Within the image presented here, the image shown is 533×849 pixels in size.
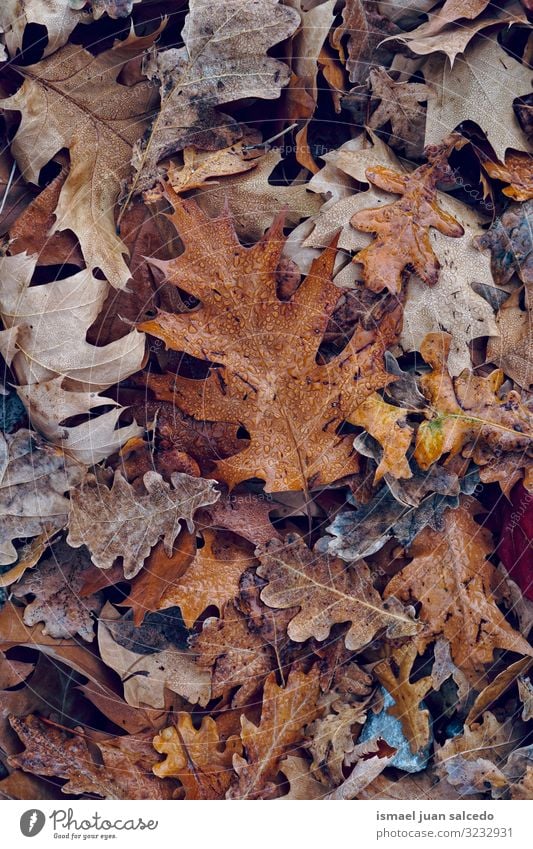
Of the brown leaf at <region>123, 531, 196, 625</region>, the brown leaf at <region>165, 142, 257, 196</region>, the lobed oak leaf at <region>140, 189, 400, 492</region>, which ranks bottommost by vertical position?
the brown leaf at <region>123, 531, 196, 625</region>

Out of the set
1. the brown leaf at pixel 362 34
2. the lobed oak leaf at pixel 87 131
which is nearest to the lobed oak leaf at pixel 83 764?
the lobed oak leaf at pixel 87 131

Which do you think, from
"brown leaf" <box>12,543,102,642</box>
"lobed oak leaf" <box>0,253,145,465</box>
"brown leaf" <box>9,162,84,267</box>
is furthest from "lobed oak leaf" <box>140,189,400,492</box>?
"brown leaf" <box>12,543,102,642</box>

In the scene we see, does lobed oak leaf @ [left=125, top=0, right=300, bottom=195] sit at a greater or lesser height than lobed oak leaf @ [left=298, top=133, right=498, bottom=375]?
greater

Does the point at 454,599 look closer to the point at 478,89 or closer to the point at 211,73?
the point at 478,89

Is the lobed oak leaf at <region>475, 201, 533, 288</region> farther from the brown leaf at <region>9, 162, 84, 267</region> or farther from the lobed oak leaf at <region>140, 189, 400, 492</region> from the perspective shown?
the brown leaf at <region>9, 162, 84, 267</region>

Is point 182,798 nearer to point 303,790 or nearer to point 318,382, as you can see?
point 303,790

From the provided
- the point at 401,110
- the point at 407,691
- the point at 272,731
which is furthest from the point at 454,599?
the point at 401,110

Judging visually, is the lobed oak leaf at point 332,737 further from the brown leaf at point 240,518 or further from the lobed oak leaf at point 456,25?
the lobed oak leaf at point 456,25
